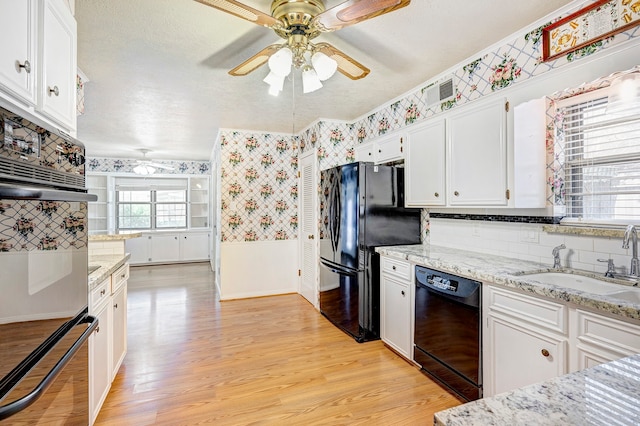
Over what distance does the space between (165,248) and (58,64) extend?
6264mm

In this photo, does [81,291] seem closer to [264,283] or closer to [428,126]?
[428,126]

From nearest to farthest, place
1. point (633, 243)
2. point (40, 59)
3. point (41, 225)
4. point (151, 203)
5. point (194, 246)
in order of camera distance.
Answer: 1. point (41, 225)
2. point (40, 59)
3. point (633, 243)
4. point (151, 203)
5. point (194, 246)

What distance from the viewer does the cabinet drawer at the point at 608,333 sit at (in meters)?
1.20

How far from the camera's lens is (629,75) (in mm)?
1596

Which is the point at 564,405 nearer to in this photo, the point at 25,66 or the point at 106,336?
the point at 25,66

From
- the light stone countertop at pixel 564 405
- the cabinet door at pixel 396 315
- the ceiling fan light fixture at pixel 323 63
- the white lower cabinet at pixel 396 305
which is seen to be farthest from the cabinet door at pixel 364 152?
the light stone countertop at pixel 564 405

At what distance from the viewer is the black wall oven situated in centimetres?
85

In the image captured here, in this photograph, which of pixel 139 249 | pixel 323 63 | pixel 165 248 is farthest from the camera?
pixel 165 248

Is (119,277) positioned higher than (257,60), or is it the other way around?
(257,60)

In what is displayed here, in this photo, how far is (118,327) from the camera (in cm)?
237

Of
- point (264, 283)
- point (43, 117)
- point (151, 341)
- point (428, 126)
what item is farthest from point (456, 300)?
point (264, 283)

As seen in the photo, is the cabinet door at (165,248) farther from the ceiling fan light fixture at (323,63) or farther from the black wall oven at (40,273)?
the ceiling fan light fixture at (323,63)

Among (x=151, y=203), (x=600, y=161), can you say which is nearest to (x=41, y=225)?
(x=600, y=161)

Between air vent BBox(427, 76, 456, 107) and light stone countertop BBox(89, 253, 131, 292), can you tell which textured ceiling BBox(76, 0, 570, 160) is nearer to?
air vent BBox(427, 76, 456, 107)
